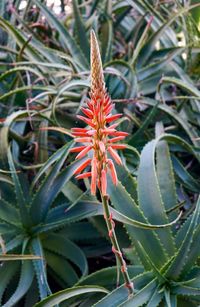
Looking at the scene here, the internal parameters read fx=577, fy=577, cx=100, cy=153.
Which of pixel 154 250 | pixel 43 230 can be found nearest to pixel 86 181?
pixel 43 230

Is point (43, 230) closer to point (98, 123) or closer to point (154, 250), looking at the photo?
point (154, 250)

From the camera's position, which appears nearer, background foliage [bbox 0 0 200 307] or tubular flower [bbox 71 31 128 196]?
tubular flower [bbox 71 31 128 196]

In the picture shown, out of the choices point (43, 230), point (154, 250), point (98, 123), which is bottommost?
point (154, 250)

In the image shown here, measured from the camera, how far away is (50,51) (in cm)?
172

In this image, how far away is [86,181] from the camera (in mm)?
1351

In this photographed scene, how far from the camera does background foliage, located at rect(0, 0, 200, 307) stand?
3.84ft

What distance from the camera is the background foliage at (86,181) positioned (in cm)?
117

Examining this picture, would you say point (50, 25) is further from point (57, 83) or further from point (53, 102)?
point (53, 102)

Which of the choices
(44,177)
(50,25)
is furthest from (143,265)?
(50,25)

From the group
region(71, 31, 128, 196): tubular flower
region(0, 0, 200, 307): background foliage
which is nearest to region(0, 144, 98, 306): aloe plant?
region(0, 0, 200, 307): background foliage

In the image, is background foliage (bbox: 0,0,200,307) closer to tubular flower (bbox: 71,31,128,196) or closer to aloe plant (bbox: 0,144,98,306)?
aloe plant (bbox: 0,144,98,306)

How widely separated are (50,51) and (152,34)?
0.31m

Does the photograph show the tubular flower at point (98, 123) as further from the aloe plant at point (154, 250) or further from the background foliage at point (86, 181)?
the aloe plant at point (154, 250)

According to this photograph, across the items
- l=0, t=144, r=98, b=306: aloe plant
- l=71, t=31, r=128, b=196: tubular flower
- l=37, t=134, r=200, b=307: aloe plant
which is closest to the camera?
l=71, t=31, r=128, b=196: tubular flower
